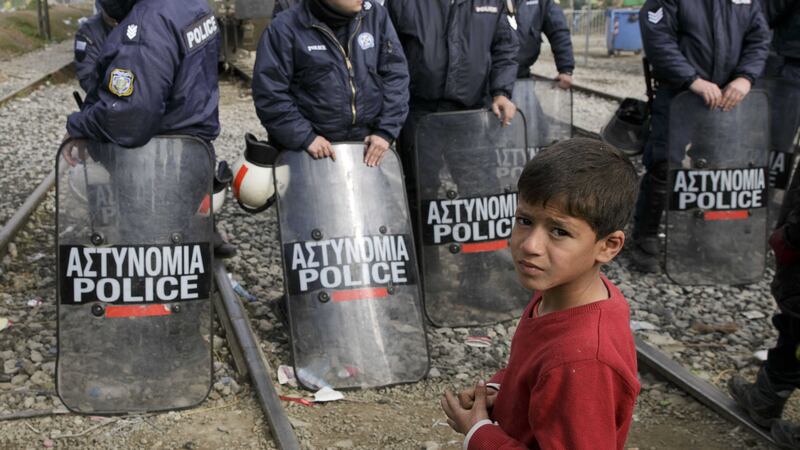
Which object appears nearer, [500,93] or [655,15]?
[500,93]

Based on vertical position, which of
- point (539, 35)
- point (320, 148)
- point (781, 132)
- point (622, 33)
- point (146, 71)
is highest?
point (622, 33)

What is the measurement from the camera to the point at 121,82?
3721 mm

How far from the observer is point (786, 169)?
6.49 m

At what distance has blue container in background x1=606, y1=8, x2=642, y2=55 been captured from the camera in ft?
71.3

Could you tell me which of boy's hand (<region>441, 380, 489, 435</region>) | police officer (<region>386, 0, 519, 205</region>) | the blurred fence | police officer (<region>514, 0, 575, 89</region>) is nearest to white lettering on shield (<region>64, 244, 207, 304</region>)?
police officer (<region>386, 0, 519, 205</region>)

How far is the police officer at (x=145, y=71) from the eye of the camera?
3.73m

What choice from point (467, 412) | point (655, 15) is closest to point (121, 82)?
point (467, 412)

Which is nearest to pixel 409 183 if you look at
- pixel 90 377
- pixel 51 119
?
pixel 90 377

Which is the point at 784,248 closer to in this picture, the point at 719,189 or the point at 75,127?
the point at 719,189

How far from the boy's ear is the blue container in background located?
2086cm

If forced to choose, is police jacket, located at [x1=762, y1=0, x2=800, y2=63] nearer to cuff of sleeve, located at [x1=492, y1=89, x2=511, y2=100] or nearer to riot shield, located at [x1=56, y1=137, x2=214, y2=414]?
cuff of sleeve, located at [x1=492, y1=89, x2=511, y2=100]

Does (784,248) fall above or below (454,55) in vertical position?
below

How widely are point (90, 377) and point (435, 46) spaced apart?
8.26ft

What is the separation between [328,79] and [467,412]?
2.64 meters
